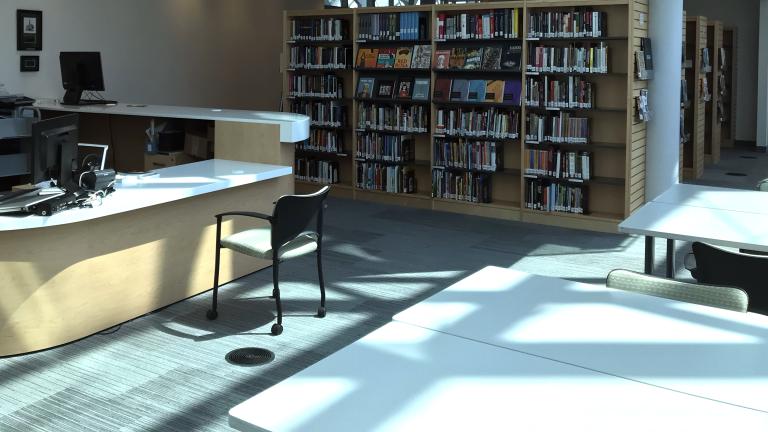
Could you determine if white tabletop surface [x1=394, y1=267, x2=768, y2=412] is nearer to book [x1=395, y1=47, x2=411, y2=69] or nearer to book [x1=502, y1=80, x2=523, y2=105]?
book [x1=502, y1=80, x2=523, y2=105]

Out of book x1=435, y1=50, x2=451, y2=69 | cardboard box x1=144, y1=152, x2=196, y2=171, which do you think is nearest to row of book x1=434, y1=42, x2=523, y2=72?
book x1=435, y1=50, x2=451, y2=69

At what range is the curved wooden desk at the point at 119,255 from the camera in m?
4.23

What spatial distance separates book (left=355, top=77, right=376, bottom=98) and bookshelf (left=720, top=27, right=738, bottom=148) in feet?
25.6

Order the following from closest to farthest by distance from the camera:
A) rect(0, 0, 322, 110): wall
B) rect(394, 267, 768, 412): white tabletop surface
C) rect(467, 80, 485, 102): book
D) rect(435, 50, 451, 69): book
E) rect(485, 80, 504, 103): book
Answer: rect(394, 267, 768, 412): white tabletop surface
rect(485, 80, 504, 103): book
rect(467, 80, 485, 102): book
rect(435, 50, 451, 69): book
rect(0, 0, 322, 110): wall

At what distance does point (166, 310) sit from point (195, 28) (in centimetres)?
676

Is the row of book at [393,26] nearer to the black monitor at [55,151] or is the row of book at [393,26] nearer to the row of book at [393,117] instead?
the row of book at [393,117]

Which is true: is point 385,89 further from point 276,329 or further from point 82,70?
point 276,329

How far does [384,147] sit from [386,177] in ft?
1.14

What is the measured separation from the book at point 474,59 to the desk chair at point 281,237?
3.84 metres

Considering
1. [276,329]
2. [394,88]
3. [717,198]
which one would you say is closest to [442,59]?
[394,88]

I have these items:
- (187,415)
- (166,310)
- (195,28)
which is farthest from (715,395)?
(195,28)

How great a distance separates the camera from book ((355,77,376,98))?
893 centimetres

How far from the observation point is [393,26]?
8.71 m

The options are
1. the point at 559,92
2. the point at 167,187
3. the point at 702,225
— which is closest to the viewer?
the point at 702,225
